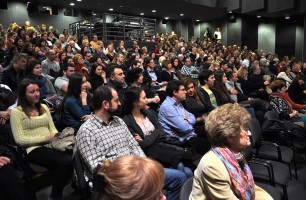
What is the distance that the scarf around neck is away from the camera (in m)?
1.58

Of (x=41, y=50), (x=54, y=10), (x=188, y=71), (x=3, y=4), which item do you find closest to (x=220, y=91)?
(x=188, y=71)

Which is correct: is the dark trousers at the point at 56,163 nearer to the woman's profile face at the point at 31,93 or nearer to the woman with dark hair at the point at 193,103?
the woman's profile face at the point at 31,93

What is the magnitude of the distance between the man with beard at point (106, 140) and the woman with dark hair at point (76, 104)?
2.66ft

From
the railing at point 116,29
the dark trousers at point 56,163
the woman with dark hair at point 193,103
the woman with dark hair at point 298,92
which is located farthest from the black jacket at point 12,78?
the railing at point 116,29

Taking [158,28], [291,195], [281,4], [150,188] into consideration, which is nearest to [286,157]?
[291,195]

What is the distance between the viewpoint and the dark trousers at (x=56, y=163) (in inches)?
95.2

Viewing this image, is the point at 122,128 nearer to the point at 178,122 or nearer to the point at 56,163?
the point at 56,163

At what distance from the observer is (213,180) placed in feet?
5.09

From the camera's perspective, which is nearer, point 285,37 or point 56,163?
point 56,163

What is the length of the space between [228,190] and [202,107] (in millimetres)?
2292

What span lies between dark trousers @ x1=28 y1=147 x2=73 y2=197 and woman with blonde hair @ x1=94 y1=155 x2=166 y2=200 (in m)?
1.55

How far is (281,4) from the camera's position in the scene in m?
13.8

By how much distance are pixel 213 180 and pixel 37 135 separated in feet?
5.78

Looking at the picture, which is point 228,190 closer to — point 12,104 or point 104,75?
point 12,104
